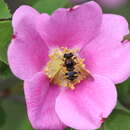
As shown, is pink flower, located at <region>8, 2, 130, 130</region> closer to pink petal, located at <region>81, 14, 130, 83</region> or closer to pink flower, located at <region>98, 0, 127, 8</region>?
pink petal, located at <region>81, 14, 130, 83</region>

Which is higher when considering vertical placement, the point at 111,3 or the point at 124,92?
the point at 124,92

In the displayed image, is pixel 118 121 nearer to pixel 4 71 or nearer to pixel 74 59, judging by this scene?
pixel 74 59

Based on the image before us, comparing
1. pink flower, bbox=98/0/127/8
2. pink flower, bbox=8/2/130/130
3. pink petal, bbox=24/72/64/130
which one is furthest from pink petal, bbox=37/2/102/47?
pink flower, bbox=98/0/127/8

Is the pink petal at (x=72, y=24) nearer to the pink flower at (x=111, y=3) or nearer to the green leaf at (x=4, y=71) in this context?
the green leaf at (x=4, y=71)

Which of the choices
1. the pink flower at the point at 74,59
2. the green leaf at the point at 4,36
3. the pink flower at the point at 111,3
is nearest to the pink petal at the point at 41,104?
the pink flower at the point at 74,59

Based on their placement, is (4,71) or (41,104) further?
(4,71)

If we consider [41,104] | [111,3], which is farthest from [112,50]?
[111,3]

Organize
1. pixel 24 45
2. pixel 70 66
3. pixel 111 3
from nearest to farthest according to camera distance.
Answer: pixel 24 45 → pixel 70 66 → pixel 111 3
